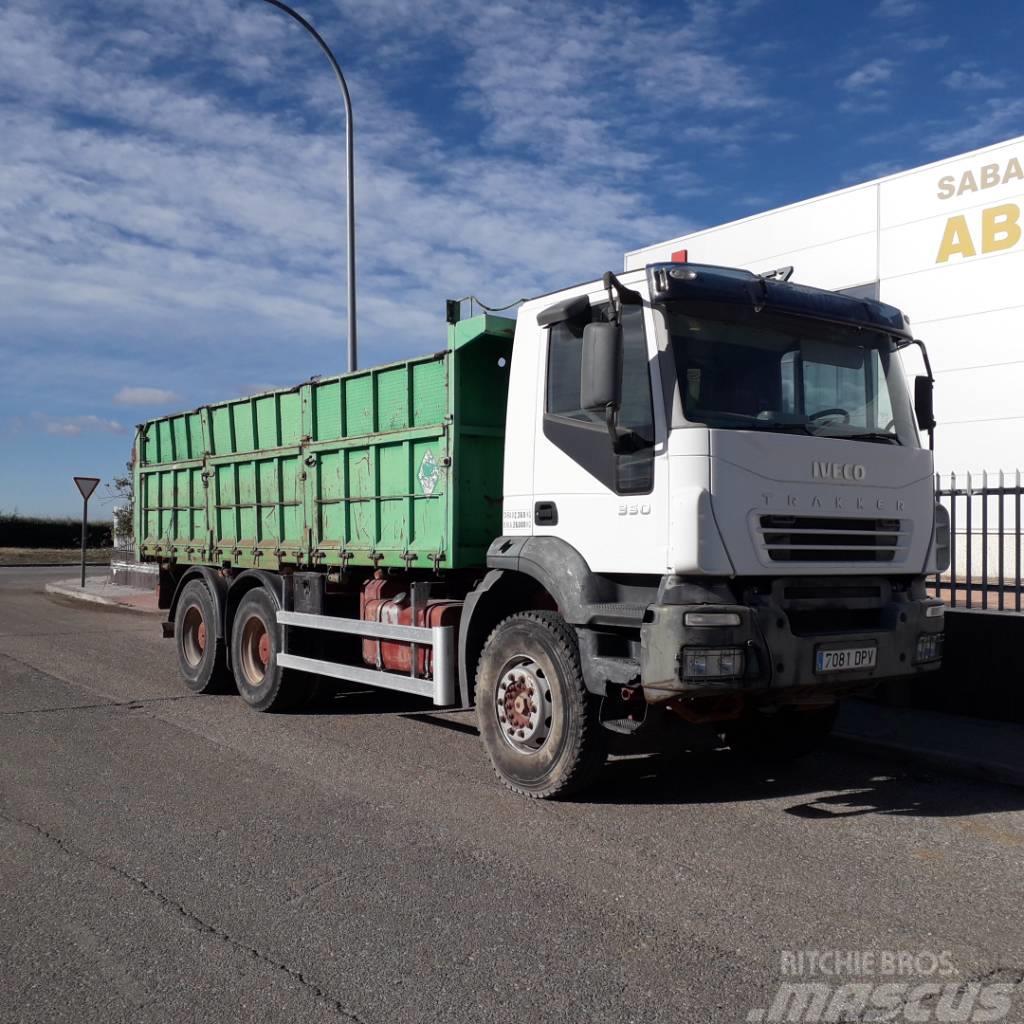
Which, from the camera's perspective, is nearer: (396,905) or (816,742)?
(396,905)

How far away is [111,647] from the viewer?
13516mm

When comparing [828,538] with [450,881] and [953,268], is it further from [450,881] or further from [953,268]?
[953,268]

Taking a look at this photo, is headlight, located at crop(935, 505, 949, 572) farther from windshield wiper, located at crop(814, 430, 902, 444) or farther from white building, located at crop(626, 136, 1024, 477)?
white building, located at crop(626, 136, 1024, 477)

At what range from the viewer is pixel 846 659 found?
558 centimetres

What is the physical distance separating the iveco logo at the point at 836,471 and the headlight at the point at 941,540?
918 mm

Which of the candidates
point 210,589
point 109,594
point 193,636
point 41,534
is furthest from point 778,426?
point 41,534

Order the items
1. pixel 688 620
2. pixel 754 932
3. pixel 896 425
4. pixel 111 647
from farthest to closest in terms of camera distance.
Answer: pixel 111 647
pixel 896 425
pixel 688 620
pixel 754 932

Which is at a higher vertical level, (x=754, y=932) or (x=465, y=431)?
(x=465, y=431)

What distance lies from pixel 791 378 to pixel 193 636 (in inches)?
269

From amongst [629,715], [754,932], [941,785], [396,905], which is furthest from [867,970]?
[941,785]

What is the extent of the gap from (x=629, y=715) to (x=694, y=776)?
1.20 metres

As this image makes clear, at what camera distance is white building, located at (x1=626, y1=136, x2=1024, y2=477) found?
13.7m

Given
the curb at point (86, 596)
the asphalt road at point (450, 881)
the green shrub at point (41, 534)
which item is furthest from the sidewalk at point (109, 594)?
the green shrub at point (41, 534)

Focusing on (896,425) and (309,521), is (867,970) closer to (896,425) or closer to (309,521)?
(896,425)
